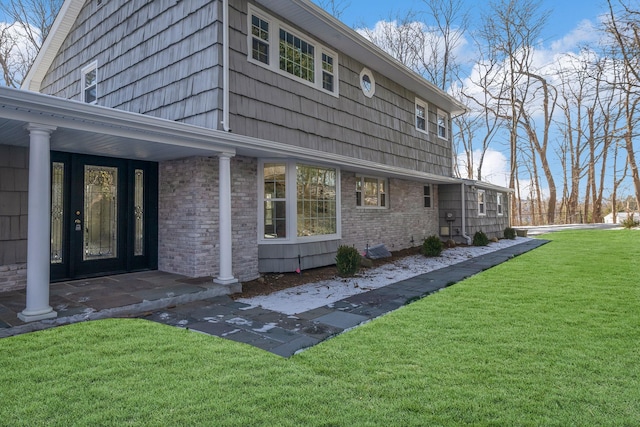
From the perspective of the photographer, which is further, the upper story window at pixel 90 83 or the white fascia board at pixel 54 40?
the white fascia board at pixel 54 40

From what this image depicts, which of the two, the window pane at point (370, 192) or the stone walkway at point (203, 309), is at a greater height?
the window pane at point (370, 192)

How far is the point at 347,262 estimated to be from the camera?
24.7 feet

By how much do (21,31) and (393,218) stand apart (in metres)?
16.2

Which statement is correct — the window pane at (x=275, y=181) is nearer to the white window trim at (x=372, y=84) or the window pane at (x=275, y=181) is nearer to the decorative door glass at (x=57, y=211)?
the decorative door glass at (x=57, y=211)

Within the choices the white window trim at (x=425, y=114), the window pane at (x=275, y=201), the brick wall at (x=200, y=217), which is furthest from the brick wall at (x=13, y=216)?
the white window trim at (x=425, y=114)

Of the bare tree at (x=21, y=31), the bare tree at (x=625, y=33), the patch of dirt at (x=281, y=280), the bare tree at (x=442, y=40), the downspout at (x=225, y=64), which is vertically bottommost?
the patch of dirt at (x=281, y=280)

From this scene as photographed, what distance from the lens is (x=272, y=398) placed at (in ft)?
8.41

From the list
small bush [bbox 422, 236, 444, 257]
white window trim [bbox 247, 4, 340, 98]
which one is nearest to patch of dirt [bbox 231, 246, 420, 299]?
small bush [bbox 422, 236, 444, 257]

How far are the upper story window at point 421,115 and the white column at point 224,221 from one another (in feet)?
27.0

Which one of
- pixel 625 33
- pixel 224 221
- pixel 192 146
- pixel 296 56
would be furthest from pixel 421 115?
pixel 192 146

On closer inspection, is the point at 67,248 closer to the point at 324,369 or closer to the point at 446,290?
the point at 324,369

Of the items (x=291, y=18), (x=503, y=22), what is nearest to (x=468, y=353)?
(x=291, y=18)

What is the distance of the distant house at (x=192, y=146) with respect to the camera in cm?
505

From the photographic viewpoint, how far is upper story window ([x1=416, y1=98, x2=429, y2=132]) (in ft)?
41.2
